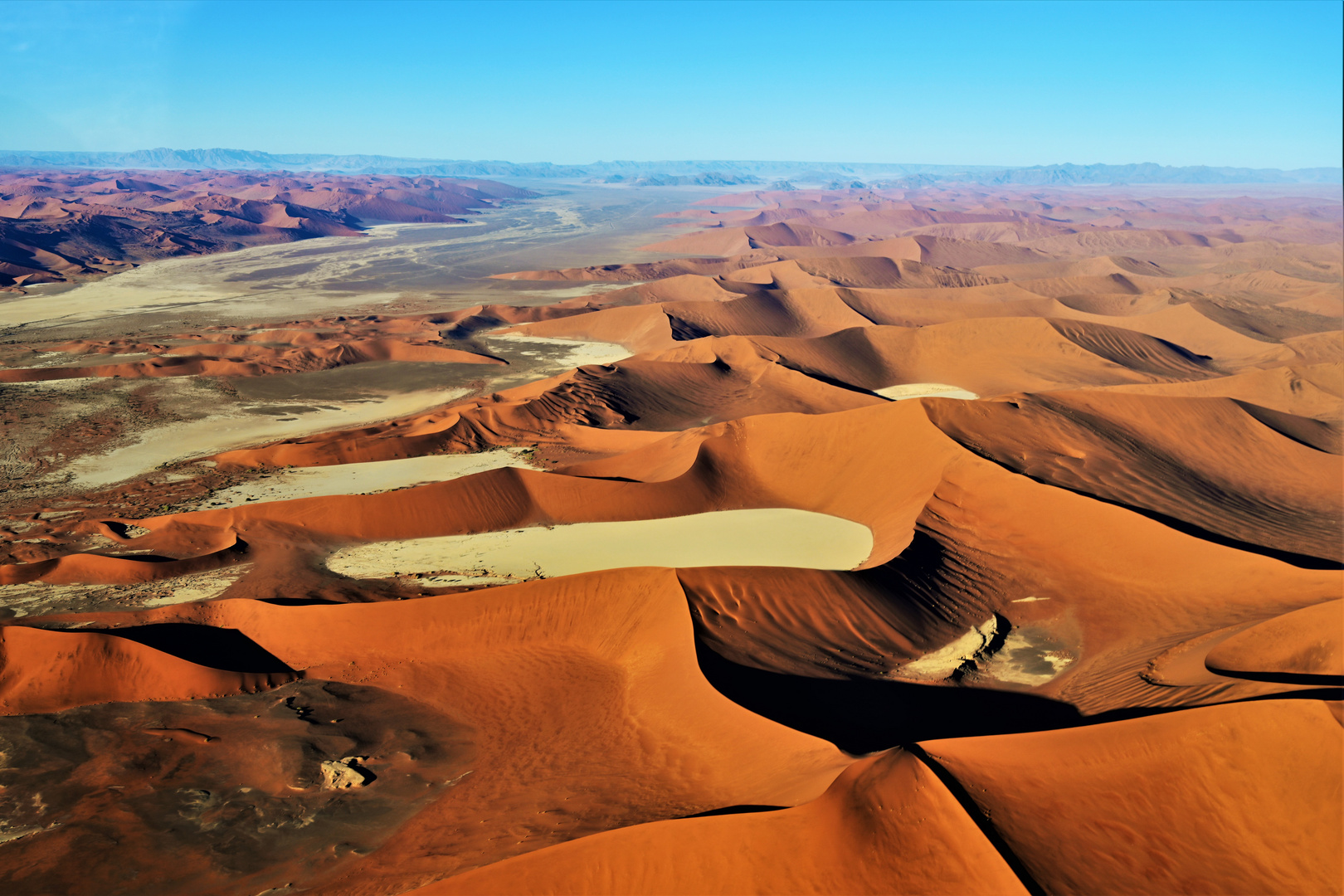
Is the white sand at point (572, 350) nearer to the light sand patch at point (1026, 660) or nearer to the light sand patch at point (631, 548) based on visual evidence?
the light sand patch at point (631, 548)

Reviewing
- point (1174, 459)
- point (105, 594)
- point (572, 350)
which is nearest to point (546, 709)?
point (105, 594)

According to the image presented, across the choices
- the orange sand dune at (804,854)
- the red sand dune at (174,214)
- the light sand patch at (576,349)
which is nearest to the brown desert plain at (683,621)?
the orange sand dune at (804,854)

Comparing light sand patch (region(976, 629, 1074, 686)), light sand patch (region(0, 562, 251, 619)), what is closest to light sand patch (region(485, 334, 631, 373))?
light sand patch (region(0, 562, 251, 619))

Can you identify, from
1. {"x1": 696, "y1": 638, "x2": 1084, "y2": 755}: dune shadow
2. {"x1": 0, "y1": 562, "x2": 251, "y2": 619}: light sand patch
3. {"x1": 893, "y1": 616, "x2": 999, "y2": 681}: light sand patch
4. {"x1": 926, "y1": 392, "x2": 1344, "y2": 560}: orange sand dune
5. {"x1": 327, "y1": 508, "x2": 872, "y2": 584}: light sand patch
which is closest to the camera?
{"x1": 696, "y1": 638, "x2": 1084, "y2": 755}: dune shadow

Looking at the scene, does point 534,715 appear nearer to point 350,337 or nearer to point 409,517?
point 409,517

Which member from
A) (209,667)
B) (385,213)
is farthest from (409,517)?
(385,213)

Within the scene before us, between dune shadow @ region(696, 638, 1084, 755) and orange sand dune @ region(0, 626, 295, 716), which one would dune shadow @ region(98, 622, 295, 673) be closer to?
orange sand dune @ region(0, 626, 295, 716)
